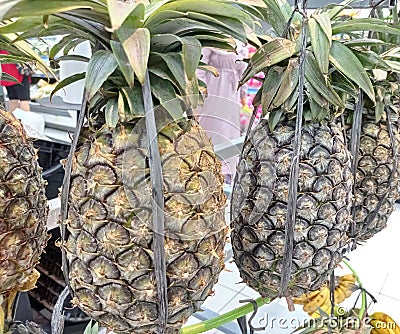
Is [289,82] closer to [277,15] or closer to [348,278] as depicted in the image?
[277,15]

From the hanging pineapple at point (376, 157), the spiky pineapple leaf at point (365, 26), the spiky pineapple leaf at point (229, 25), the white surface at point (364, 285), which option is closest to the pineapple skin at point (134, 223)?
the spiky pineapple leaf at point (229, 25)

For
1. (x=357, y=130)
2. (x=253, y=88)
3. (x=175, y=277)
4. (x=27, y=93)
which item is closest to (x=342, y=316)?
(x=357, y=130)

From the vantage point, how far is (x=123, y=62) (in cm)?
44

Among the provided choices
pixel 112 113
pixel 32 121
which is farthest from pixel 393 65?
pixel 32 121

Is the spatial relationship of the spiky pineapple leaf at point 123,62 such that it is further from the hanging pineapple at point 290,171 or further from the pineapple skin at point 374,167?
the pineapple skin at point 374,167

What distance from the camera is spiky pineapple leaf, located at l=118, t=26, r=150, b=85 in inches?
15.9

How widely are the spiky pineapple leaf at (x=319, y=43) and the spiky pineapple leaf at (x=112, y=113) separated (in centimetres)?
29

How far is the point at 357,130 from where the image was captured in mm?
750

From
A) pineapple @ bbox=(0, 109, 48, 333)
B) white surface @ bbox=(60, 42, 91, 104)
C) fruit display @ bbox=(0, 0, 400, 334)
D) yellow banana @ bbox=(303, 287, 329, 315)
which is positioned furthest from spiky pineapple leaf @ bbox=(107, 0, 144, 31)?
white surface @ bbox=(60, 42, 91, 104)

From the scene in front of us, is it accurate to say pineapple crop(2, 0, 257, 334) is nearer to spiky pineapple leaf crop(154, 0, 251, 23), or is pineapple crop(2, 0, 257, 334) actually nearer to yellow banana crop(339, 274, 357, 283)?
spiky pineapple leaf crop(154, 0, 251, 23)

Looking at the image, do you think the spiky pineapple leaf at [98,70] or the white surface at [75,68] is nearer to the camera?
the spiky pineapple leaf at [98,70]

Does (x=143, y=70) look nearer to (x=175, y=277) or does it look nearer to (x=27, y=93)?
(x=175, y=277)

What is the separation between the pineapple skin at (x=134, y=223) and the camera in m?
0.47

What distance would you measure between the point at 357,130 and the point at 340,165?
0.12 meters
